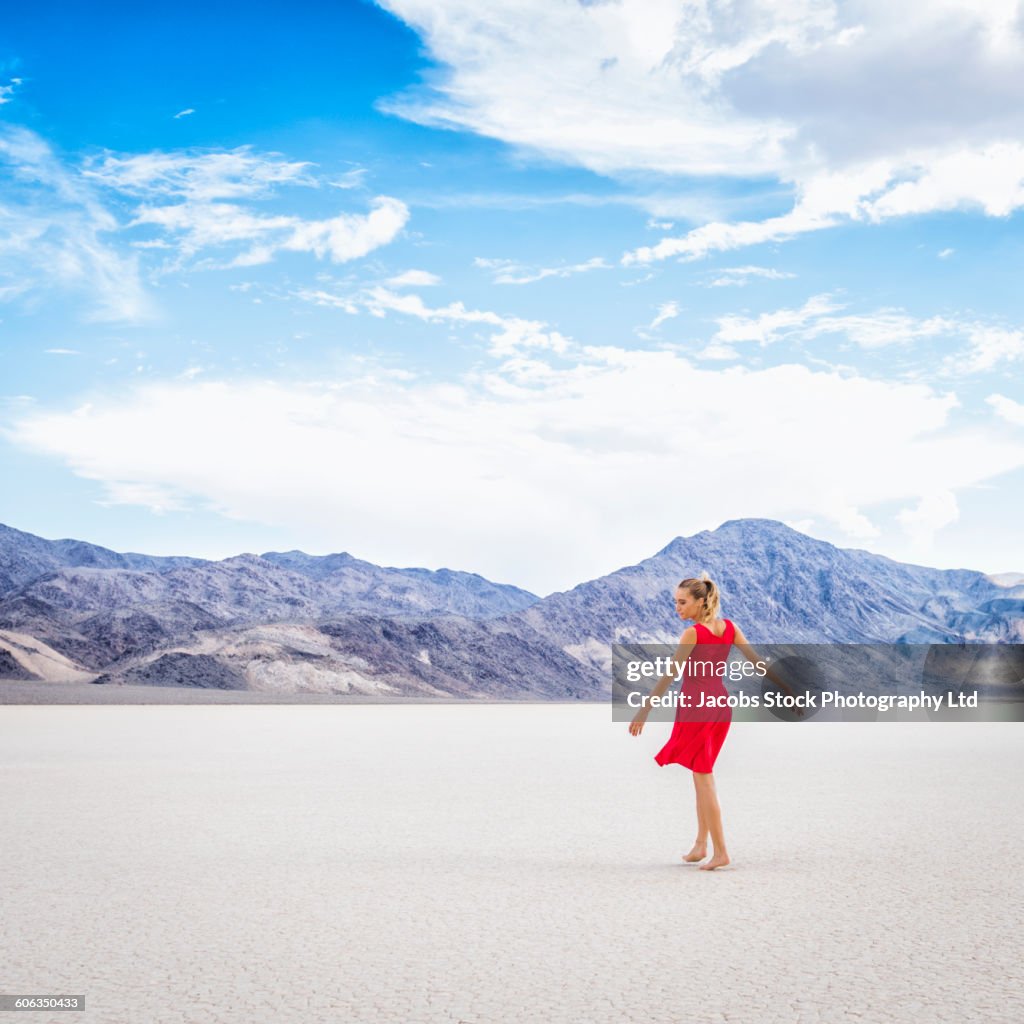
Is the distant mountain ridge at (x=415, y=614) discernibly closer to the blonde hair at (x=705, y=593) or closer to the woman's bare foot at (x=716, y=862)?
the woman's bare foot at (x=716, y=862)

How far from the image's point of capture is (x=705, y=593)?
7004 mm

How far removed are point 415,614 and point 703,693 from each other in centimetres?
12816

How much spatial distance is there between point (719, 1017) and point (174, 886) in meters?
3.76

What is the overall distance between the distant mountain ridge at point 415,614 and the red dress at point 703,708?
57.2 metres

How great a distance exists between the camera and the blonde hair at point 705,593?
699cm

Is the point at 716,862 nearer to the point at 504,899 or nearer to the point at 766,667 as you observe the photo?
the point at 766,667

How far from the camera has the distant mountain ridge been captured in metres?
68.1

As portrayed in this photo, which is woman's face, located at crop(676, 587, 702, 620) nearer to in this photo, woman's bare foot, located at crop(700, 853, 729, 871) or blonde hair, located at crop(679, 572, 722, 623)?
blonde hair, located at crop(679, 572, 722, 623)

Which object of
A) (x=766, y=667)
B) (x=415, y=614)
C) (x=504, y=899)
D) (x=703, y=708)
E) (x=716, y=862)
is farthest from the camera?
(x=415, y=614)

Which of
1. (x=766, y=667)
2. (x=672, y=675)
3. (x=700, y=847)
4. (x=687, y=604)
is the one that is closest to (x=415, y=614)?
(x=700, y=847)

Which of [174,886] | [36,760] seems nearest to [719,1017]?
[174,886]

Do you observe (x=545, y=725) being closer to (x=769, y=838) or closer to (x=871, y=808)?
(x=871, y=808)

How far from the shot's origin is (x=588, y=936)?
5500 mm

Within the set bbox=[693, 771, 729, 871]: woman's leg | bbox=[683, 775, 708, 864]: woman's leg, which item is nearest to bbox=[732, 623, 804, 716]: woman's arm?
bbox=[693, 771, 729, 871]: woman's leg
